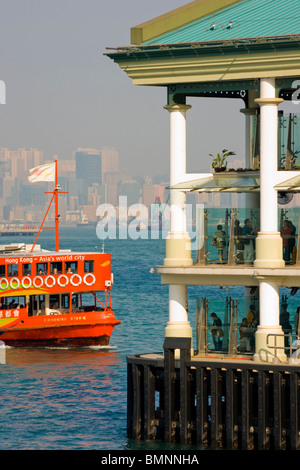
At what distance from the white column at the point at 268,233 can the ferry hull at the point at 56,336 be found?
3162cm

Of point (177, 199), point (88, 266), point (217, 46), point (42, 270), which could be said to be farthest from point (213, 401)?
point (88, 266)

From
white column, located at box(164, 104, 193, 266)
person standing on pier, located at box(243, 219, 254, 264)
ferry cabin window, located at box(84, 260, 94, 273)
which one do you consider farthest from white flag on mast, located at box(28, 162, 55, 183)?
person standing on pier, located at box(243, 219, 254, 264)

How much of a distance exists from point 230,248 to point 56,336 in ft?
101

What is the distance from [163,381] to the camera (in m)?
31.5

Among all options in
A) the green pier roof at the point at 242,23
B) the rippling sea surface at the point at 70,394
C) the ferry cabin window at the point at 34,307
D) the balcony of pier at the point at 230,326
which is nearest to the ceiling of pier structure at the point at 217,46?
the green pier roof at the point at 242,23

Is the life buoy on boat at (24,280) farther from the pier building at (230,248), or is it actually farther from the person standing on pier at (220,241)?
the person standing on pier at (220,241)

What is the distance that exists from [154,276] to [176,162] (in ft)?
391

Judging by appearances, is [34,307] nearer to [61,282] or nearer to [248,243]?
[61,282]

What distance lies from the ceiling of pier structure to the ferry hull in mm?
30228

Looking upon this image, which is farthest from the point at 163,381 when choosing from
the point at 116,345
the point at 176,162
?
the point at 116,345

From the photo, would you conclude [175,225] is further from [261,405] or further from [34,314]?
[34,314]

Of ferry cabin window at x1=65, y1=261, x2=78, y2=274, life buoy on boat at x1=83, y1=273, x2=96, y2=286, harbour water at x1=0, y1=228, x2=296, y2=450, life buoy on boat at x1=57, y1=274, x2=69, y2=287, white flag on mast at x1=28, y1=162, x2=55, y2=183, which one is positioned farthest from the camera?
white flag on mast at x1=28, y1=162, x2=55, y2=183

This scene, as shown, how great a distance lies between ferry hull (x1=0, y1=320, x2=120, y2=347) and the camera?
61.8 metres

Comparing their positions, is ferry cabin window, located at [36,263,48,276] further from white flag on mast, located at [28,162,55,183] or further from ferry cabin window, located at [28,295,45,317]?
white flag on mast, located at [28,162,55,183]
